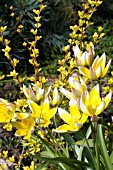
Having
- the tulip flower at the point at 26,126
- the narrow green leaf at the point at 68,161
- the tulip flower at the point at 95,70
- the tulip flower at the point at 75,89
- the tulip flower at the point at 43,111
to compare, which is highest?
the tulip flower at the point at 95,70

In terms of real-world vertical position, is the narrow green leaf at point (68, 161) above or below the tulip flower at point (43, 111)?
below

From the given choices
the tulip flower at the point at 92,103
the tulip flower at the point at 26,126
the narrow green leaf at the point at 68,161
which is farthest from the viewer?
the narrow green leaf at the point at 68,161

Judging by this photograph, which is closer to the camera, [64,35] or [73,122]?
[73,122]

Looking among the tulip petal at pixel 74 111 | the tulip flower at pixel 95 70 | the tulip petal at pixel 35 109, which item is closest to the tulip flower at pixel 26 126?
the tulip petal at pixel 35 109

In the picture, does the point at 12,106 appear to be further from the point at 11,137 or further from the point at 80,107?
the point at 11,137

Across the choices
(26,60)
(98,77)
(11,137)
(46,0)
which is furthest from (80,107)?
(46,0)

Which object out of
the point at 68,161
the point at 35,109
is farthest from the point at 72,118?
the point at 68,161

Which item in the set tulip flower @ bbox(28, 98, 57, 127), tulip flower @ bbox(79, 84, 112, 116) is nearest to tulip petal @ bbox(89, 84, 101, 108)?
tulip flower @ bbox(79, 84, 112, 116)

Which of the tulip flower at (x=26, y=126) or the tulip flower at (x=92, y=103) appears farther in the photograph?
the tulip flower at (x=26, y=126)

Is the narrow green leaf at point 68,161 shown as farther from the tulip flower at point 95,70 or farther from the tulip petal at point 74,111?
the tulip flower at point 95,70
